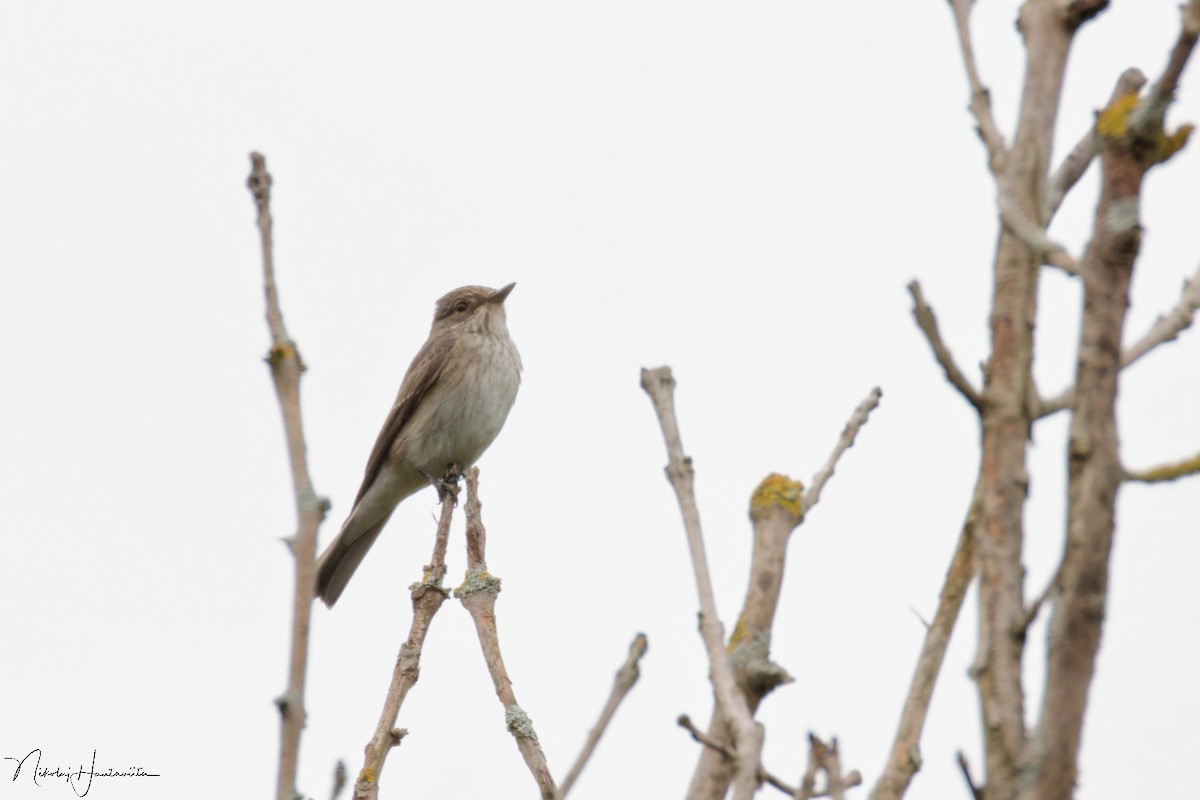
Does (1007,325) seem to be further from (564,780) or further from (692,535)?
(564,780)

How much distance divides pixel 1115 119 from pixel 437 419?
8.05 m

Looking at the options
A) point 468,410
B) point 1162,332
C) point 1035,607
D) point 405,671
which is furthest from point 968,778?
point 468,410

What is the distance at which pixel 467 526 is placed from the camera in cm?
566

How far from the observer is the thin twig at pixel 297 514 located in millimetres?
2076

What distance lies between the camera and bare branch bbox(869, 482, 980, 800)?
8.11 feet

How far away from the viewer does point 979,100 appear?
7.55ft

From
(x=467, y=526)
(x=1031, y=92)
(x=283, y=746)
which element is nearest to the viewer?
(x=283, y=746)

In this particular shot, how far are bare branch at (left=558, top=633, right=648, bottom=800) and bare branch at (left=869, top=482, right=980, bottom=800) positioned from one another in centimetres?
49

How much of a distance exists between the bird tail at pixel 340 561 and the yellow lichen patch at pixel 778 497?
24.4 feet

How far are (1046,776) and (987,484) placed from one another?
1.54 ft

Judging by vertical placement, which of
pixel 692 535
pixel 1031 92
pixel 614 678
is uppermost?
pixel 1031 92

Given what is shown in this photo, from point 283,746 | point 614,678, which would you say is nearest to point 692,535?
point 614,678

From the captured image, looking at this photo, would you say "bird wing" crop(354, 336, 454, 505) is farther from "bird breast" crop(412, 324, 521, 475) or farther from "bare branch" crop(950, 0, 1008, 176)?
"bare branch" crop(950, 0, 1008, 176)

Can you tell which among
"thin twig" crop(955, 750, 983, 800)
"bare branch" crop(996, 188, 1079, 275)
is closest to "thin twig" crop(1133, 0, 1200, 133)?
"bare branch" crop(996, 188, 1079, 275)
